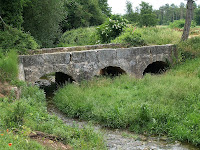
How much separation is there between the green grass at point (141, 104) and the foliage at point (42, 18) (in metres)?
8.73

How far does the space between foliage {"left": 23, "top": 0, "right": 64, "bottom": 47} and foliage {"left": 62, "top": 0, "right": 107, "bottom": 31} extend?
1056cm

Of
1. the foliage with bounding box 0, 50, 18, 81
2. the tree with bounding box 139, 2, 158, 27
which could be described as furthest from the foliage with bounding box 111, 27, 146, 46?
the tree with bounding box 139, 2, 158, 27

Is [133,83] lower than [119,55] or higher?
lower

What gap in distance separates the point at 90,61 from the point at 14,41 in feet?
10.1

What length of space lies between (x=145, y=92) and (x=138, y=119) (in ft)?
6.34

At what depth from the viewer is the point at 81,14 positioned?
2991cm

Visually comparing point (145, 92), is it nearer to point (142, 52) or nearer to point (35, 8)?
point (142, 52)

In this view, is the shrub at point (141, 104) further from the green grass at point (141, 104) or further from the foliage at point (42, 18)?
the foliage at point (42, 18)

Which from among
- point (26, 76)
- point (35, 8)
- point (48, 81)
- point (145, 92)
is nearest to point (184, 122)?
point (145, 92)

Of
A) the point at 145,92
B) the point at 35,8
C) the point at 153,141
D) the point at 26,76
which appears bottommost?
the point at 153,141

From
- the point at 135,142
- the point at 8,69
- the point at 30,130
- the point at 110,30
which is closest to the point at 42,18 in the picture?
the point at 110,30

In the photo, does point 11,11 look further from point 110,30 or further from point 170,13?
point 170,13

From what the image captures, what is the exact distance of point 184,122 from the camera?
6688mm

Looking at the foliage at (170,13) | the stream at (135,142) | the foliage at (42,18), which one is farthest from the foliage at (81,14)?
the foliage at (170,13)
